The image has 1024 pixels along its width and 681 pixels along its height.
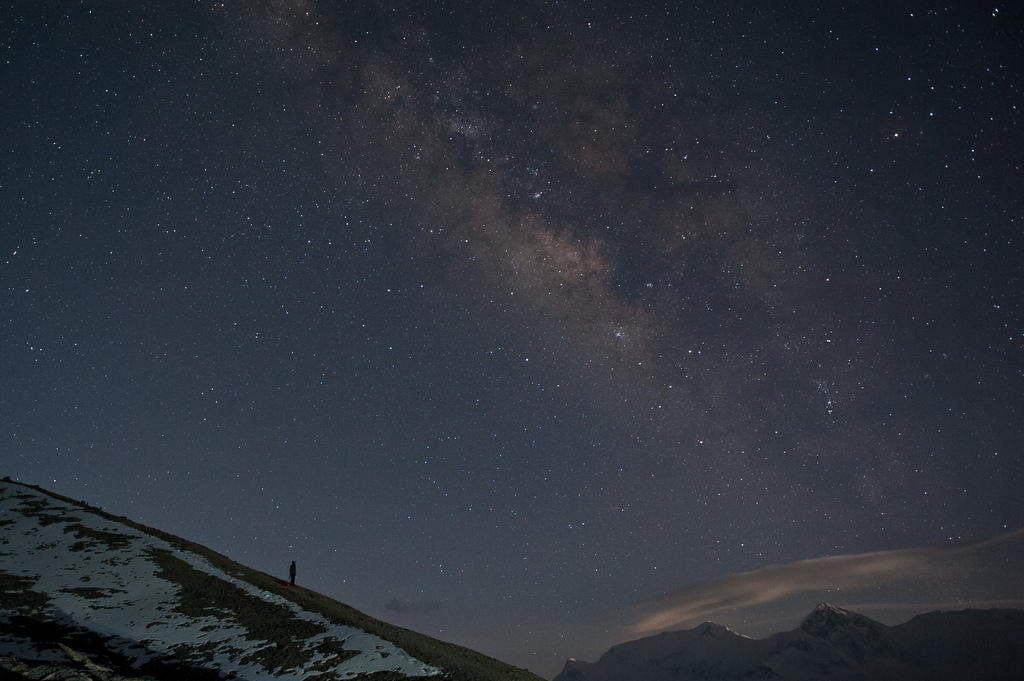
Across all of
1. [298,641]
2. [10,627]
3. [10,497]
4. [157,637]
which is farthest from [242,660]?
[10,497]

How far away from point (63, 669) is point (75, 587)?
46.6 ft

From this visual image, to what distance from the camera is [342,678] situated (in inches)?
854

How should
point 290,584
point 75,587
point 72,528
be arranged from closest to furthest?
point 75,587
point 72,528
point 290,584

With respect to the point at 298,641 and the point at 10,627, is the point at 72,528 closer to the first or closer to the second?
the point at 10,627

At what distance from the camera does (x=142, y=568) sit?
31.0 metres

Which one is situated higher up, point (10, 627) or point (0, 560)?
point (0, 560)

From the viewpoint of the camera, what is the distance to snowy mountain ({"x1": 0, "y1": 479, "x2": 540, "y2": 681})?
2166 centimetres

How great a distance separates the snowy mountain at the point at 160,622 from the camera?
71.1 feet

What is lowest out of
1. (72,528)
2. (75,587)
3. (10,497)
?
(75,587)

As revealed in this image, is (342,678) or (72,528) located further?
(72,528)

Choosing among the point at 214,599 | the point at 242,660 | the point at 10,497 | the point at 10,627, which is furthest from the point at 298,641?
the point at 10,497

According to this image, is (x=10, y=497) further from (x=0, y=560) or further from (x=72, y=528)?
(x=0, y=560)

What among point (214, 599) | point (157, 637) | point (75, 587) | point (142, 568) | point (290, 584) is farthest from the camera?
point (290, 584)

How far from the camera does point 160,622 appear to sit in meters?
25.5
